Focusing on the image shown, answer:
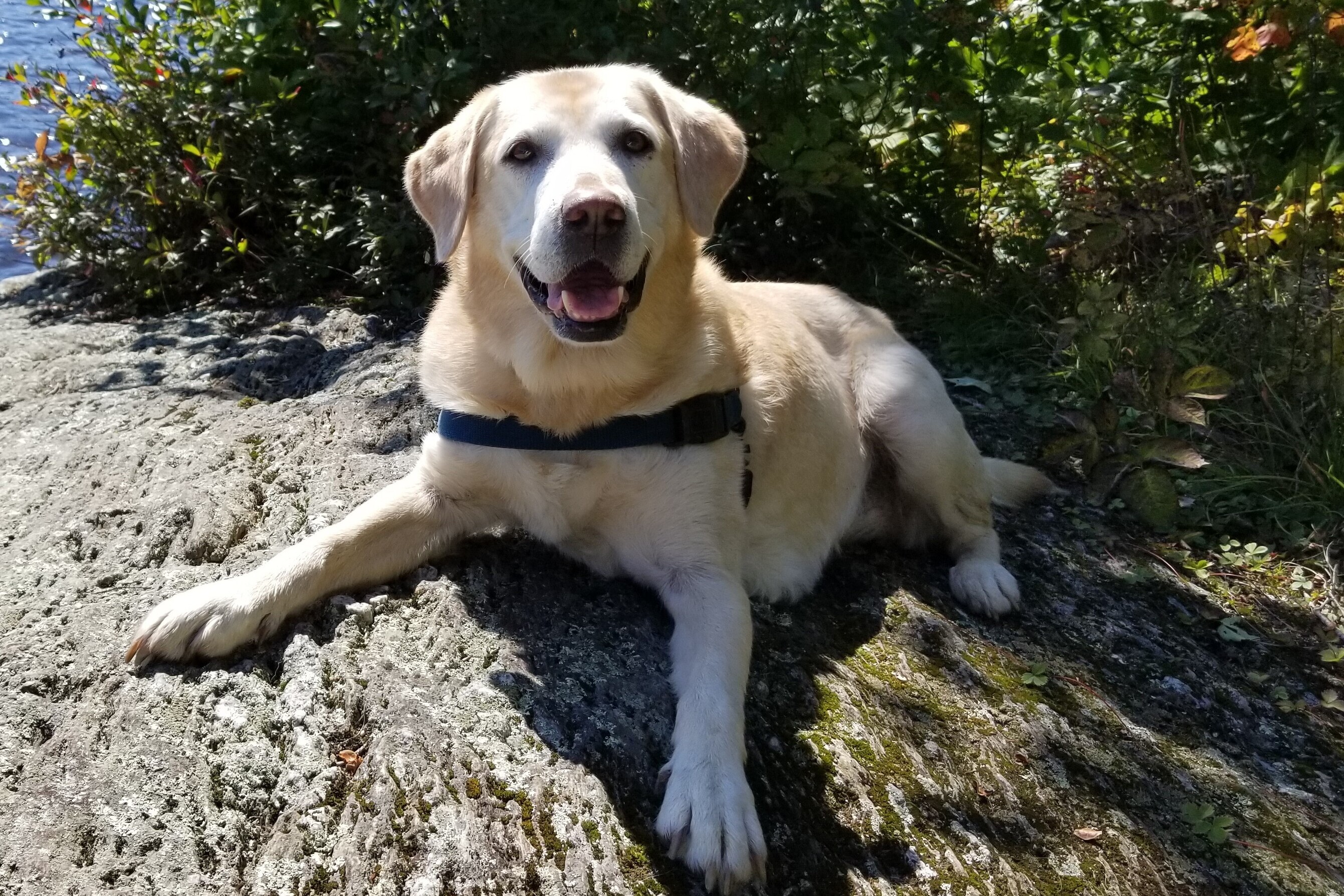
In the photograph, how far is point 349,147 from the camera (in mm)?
5207

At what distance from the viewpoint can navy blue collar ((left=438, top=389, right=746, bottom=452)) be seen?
2.68m

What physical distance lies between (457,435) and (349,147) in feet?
10.1

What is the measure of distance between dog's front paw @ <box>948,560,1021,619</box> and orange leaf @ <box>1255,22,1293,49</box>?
241 centimetres

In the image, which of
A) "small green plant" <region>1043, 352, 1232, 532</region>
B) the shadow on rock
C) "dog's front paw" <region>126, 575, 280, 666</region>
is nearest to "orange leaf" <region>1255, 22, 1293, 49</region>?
"small green plant" <region>1043, 352, 1232, 532</region>

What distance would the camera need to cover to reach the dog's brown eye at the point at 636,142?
2762 mm

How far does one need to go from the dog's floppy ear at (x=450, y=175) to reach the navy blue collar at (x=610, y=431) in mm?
501

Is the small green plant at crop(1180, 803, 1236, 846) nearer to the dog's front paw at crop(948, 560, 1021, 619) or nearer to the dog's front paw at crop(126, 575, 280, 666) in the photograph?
the dog's front paw at crop(948, 560, 1021, 619)

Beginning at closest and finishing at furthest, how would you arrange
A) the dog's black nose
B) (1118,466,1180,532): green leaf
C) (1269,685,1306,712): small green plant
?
the dog's black nose → (1269,685,1306,712): small green plant → (1118,466,1180,532): green leaf

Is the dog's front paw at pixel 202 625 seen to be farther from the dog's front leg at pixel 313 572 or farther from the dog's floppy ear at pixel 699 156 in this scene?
the dog's floppy ear at pixel 699 156

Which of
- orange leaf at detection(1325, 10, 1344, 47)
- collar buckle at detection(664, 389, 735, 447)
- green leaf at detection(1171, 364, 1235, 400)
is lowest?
collar buckle at detection(664, 389, 735, 447)

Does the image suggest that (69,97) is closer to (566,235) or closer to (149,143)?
(149,143)

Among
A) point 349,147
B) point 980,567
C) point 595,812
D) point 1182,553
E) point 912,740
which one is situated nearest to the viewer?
point 595,812

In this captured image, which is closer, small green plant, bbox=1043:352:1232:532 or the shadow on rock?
the shadow on rock

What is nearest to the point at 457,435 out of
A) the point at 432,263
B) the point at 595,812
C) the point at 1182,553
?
the point at 595,812
